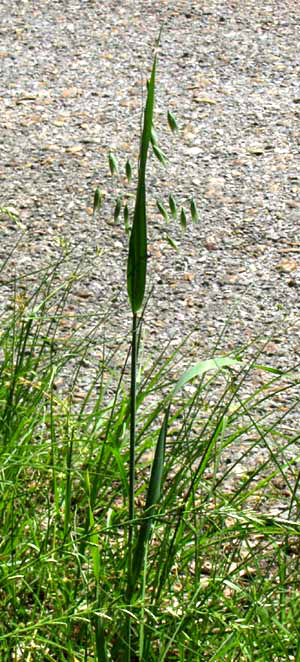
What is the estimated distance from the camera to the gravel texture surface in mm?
3799

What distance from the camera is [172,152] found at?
4.71 meters

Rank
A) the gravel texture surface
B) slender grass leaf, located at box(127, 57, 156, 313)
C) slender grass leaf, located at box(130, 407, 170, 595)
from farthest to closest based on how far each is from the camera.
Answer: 1. the gravel texture surface
2. slender grass leaf, located at box(130, 407, 170, 595)
3. slender grass leaf, located at box(127, 57, 156, 313)

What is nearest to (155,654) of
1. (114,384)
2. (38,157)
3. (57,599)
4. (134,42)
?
(57,599)

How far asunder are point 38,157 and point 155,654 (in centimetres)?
291

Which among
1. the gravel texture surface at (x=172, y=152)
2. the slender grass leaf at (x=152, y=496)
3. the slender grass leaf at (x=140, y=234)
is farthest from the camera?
the gravel texture surface at (x=172, y=152)

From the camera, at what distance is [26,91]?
5.24m

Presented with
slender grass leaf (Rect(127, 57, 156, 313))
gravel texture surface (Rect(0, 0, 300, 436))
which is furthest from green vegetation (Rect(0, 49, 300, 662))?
gravel texture surface (Rect(0, 0, 300, 436))

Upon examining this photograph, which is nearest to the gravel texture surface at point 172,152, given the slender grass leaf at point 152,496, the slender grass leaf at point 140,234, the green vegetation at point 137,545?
the green vegetation at point 137,545

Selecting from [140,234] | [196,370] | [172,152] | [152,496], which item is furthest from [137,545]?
[172,152]

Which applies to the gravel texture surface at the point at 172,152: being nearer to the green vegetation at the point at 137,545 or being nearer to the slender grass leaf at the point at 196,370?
the green vegetation at the point at 137,545

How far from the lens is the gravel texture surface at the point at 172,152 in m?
3.80

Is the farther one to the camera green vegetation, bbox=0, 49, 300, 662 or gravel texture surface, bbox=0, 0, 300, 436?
gravel texture surface, bbox=0, 0, 300, 436

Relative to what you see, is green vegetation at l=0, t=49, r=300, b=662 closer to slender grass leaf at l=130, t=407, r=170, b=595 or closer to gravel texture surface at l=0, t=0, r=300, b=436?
slender grass leaf at l=130, t=407, r=170, b=595

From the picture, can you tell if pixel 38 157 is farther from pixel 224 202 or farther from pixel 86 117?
pixel 224 202
